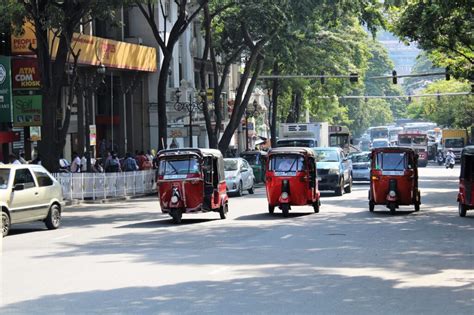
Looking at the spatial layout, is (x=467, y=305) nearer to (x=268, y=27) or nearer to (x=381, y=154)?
(x=381, y=154)

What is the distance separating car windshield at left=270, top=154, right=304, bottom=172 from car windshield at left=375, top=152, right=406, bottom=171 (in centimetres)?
267

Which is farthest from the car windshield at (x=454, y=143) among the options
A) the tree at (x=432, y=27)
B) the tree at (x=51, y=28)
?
the tree at (x=51, y=28)

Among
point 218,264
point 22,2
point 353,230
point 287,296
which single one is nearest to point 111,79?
point 22,2

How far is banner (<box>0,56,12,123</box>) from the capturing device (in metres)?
38.3

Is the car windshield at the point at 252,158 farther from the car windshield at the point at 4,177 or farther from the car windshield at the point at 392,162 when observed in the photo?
the car windshield at the point at 4,177

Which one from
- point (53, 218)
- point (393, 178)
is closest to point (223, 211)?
point (53, 218)

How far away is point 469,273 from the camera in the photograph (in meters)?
15.5

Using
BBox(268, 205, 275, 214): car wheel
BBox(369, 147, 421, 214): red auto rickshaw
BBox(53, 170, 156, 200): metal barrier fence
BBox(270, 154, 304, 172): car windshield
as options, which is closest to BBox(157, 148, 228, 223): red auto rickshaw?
BBox(268, 205, 275, 214): car wheel

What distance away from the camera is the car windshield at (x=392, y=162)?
29.8m

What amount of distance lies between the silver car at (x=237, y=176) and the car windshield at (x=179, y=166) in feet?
46.3

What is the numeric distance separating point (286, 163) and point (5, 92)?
48.1 ft

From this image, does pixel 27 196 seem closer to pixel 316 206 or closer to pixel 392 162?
pixel 316 206

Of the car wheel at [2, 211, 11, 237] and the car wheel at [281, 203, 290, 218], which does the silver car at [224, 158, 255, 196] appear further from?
the car wheel at [2, 211, 11, 237]

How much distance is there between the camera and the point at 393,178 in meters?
29.4
